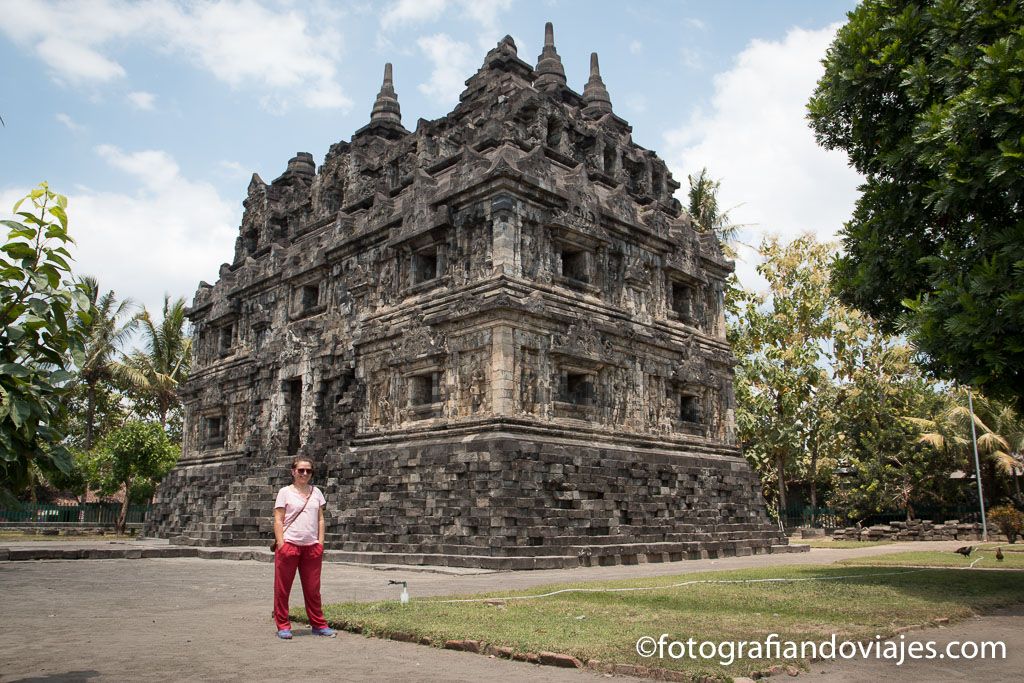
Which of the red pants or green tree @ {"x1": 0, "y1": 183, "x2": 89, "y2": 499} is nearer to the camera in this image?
green tree @ {"x1": 0, "y1": 183, "x2": 89, "y2": 499}

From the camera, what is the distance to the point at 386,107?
26.8 metres

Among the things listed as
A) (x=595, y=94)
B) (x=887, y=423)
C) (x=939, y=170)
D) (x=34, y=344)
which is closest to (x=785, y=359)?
(x=887, y=423)

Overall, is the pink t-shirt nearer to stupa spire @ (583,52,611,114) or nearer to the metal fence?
stupa spire @ (583,52,611,114)

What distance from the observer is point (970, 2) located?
8977 mm

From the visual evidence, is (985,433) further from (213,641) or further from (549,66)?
(213,641)

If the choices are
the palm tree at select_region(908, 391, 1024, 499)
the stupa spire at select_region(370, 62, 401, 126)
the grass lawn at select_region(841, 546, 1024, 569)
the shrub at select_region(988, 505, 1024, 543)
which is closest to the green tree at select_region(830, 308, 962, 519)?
the palm tree at select_region(908, 391, 1024, 499)

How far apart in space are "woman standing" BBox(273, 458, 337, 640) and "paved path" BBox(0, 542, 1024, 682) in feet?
0.91

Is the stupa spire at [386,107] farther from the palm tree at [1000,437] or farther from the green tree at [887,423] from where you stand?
the palm tree at [1000,437]

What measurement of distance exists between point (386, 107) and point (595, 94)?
7.32m

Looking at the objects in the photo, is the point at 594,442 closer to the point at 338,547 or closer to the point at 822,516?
the point at 338,547

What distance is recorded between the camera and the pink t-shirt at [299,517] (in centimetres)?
674

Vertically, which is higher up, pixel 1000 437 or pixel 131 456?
pixel 1000 437

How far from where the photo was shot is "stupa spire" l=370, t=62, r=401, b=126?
26.6 m

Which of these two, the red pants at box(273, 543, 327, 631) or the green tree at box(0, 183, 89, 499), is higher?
the green tree at box(0, 183, 89, 499)
